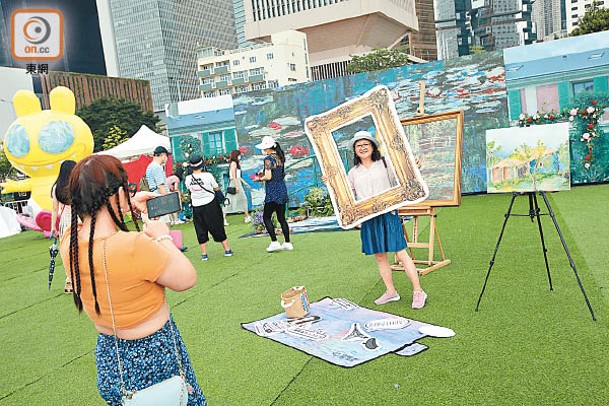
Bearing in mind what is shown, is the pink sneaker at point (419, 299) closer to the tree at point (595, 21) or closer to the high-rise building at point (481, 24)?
the tree at point (595, 21)

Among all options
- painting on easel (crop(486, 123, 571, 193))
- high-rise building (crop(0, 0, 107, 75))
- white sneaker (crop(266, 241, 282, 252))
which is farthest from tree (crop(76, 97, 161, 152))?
painting on easel (crop(486, 123, 571, 193))

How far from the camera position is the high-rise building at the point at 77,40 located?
46438 mm

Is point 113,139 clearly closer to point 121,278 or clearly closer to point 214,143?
point 214,143

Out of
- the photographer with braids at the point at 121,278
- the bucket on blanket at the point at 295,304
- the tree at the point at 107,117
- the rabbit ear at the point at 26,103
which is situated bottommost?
the bucket on blanket at the point at 295,304

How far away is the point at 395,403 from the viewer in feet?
9.01

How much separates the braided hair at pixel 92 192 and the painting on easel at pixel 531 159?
10.5 feet

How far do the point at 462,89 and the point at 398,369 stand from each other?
8947 mm

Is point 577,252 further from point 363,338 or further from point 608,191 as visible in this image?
point 608,191

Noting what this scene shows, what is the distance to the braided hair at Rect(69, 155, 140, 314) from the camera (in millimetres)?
1786

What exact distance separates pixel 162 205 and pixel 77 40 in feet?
202

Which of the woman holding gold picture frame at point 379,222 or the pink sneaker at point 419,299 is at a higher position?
the woman holding gold picture frame at point 379,222

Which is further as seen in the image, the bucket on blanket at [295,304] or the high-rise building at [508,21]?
the high-rise building at [508,21]

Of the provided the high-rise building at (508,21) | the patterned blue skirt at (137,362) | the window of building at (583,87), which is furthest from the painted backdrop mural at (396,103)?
the high-rise building at (508,21)

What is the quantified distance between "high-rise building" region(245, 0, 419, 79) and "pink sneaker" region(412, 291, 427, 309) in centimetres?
7021
